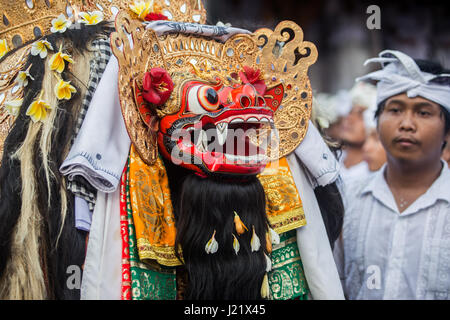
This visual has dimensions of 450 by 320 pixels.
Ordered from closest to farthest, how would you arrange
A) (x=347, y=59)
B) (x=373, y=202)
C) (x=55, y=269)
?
(x=55, y=269), (x=373, y=202), (x=347, y=59)

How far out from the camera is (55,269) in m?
1.62

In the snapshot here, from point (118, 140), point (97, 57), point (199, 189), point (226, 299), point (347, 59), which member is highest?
point (347, 59)

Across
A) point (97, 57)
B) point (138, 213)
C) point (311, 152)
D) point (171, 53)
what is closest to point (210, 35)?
point (171, 53)

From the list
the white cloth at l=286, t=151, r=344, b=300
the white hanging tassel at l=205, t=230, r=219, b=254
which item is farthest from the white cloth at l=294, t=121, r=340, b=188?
the white hanging tassel at l=205, t=230, r=219, b=254

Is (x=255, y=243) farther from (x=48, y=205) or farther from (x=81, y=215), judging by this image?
(x=48, y=205)

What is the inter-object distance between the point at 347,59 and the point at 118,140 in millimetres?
3913

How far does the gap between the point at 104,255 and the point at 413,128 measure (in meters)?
1.71

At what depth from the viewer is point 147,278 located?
1.65 m

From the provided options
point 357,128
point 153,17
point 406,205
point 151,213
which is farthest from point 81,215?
point 357,128

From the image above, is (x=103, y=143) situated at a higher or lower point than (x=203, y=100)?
lower

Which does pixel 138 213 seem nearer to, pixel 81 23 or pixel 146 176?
pixel 146 176

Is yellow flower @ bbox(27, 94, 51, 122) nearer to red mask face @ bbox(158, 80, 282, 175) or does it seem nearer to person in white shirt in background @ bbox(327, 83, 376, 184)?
red mask face @ bbox(158, 80, 282, 175)

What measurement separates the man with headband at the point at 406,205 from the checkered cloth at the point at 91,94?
1.49 metres

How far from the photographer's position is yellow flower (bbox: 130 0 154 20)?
190 cm
